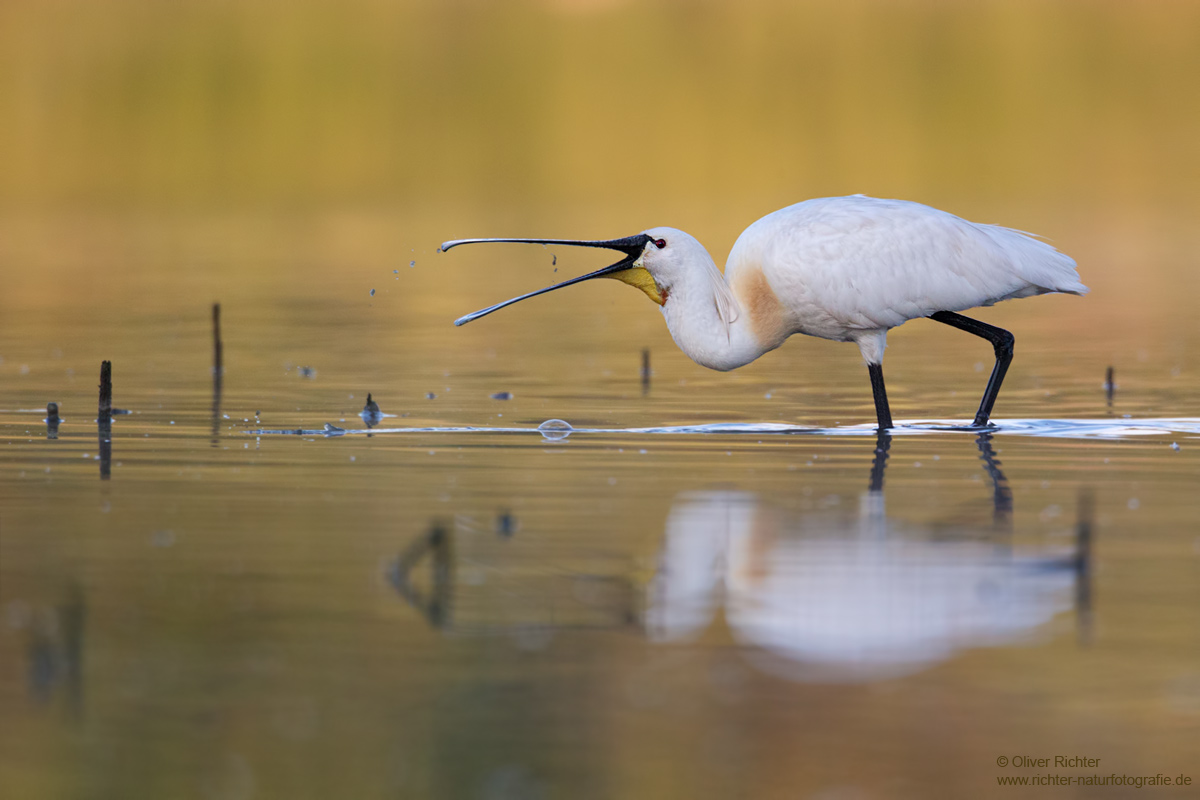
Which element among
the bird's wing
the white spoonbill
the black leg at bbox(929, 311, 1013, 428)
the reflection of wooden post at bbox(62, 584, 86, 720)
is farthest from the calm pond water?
the bird's wing

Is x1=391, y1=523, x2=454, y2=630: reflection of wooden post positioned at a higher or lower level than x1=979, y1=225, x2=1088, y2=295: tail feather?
lower

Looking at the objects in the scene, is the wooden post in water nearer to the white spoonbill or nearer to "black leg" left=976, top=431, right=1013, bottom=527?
the white spoonbill

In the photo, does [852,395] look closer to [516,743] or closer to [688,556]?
[688,556]

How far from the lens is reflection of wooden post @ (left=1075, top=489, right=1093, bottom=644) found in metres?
8.23

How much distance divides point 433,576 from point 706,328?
19.0 feet

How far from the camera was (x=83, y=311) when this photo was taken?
2892cm

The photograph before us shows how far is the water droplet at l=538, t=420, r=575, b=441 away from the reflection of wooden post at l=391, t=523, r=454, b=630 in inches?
161

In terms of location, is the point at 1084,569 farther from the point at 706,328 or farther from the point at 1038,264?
the point at 1038,264

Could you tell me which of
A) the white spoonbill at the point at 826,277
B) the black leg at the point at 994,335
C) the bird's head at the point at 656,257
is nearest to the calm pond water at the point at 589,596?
the black leg at the point at 994,335

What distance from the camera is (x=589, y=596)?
8711 millimetres

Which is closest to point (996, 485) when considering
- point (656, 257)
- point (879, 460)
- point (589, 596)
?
point (879, 460)

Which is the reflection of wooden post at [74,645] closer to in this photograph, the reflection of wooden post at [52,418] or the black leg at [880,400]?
the reflection of wooden post at [52,418]

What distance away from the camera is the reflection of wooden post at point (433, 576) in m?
8.47

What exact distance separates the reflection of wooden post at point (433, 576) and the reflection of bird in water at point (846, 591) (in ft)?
2.73
